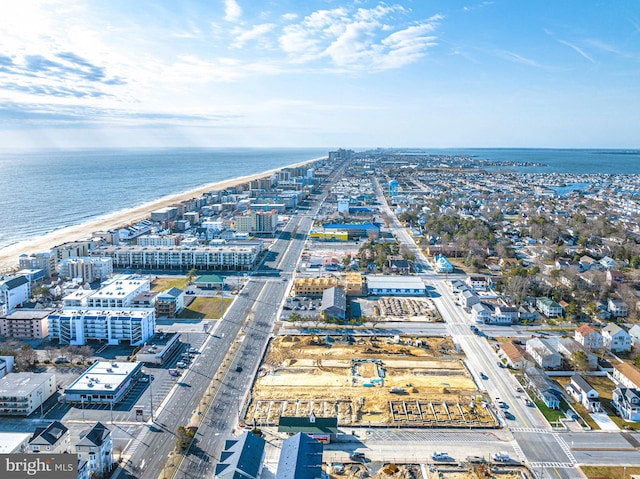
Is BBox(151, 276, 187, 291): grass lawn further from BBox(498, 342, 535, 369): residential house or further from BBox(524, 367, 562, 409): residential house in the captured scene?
BBox(524, 367, 562, 409): residential house

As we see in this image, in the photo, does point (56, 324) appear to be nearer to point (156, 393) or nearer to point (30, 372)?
point (30, 372)

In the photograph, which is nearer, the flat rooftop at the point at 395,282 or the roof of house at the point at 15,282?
the roof of house at the point at 15,282

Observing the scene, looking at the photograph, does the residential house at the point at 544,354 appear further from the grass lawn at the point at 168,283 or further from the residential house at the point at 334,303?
the grass lawn at the point at 168,283

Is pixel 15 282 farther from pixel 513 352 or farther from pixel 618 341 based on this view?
pixel 618 341

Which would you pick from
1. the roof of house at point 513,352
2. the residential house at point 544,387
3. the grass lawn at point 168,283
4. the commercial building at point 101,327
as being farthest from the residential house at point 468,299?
the grass lawn at point 168,283

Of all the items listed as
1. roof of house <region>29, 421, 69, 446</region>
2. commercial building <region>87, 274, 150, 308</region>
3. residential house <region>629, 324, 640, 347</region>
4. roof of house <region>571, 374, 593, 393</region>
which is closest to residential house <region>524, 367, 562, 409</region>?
roof of house <region>571, 374, 593, 393</region>

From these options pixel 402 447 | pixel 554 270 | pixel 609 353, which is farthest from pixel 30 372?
pixel 554 270
